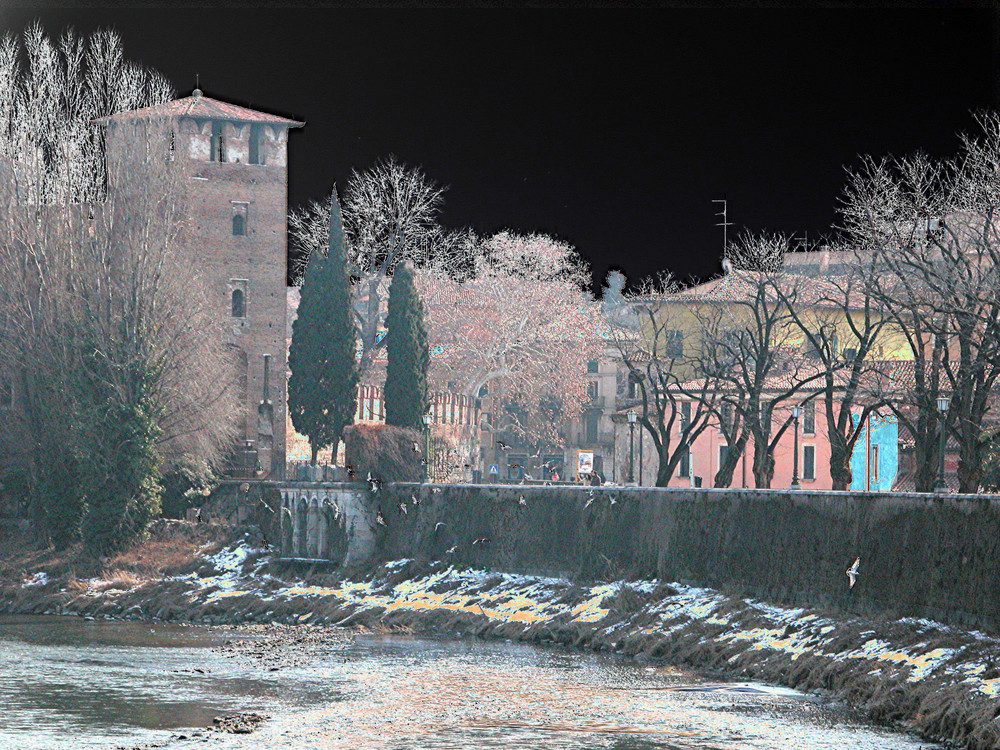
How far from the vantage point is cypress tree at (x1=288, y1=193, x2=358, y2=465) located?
183 feet

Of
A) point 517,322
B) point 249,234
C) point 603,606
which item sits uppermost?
point 249,234

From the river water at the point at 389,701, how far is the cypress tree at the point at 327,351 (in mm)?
20167

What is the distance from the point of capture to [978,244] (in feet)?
111

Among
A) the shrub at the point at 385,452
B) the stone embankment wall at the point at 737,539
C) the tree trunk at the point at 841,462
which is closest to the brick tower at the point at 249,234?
the shrub at the point at 385,452

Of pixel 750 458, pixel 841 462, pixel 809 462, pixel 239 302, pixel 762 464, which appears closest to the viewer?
pixel 841 462

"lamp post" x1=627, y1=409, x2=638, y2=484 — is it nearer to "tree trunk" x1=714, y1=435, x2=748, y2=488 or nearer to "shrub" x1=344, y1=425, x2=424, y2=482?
"tree trunk" x1=714, y1=435, x2=748, y2=488

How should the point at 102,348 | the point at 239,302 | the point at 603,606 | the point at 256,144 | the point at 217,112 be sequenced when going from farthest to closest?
the point at 256,144 → the point at 239,302 → the point at 217,112 → the point at 102,348 → the point at 603,606

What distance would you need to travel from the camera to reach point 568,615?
36719 millimetres

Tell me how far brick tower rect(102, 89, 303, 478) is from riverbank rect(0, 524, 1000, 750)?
36.7ft

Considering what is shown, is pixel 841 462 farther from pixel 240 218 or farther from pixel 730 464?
pixel 240 218

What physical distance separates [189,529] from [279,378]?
12.2m

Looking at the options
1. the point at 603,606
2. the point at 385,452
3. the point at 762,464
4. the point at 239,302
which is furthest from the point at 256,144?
the point at 603,606

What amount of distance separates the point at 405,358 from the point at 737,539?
23.1m

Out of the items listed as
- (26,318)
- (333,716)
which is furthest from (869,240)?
(26,318)
